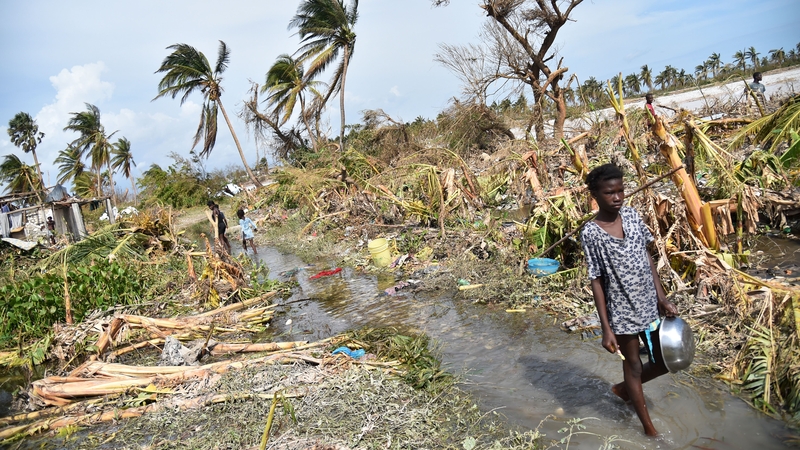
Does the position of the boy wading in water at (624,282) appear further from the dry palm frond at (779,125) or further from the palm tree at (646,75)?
the palm tree at (646,75)

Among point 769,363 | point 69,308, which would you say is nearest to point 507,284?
point 769,363

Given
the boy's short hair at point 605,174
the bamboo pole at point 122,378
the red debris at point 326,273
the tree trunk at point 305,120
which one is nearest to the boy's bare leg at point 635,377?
the boy's short hair at point 605,174

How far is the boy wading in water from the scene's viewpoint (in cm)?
242

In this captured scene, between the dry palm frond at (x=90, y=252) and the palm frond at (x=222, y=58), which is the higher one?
the palm frond at (x=222, y=58)

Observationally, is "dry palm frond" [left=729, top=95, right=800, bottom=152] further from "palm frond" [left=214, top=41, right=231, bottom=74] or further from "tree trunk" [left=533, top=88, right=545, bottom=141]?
"palm frond" [left=214, top=41, right=231, bottom=74]

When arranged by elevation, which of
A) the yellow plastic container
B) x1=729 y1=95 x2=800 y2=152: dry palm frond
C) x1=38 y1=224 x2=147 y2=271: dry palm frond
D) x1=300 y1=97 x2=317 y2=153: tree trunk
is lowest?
the yellow plastic container

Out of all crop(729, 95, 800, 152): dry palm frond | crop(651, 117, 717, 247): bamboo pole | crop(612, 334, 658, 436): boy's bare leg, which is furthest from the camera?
crop(729, 95, 800, 152): dry palm frond

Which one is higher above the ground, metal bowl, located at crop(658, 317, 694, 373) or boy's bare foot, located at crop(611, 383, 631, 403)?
metal bowl, located at crop(658, 317, 694, 373)

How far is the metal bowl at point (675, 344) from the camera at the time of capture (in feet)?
7.78

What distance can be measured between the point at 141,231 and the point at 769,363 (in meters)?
11.9

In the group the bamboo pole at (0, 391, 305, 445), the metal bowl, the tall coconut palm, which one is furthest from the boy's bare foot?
the tall coconut palm

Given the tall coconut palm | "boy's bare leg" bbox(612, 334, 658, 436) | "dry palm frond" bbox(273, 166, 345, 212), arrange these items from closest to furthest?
"boy's bare leg" bbox(612, 334, 658, 436) → "dry palm frond" bbox(273, 166, 345, 212) → the tall coconut palm

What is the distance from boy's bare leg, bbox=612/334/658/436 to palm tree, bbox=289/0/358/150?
16.6 meters

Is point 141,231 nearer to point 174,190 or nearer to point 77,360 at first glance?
point 77,360
